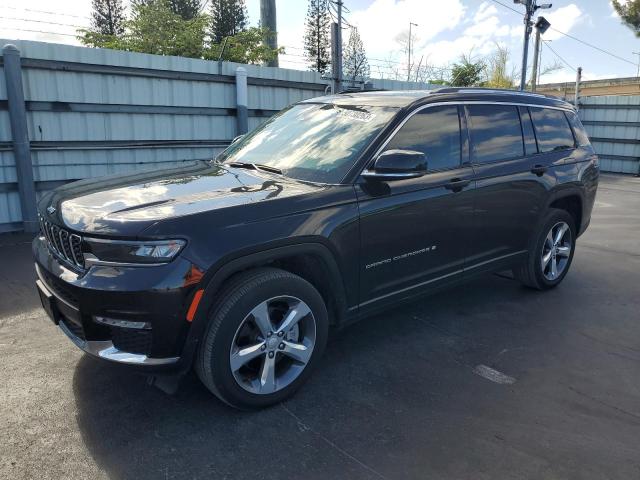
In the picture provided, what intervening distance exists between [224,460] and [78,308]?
1.07m

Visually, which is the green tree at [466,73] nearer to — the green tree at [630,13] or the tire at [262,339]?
the green tree at [630,13]

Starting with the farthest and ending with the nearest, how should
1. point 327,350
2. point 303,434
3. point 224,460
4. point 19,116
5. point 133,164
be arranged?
point 133,164
point 19,116
point 327,350
point 303,434
point 224,460

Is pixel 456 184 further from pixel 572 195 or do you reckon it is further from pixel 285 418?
pixel 285 418

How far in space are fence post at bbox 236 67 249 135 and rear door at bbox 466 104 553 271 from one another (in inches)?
226

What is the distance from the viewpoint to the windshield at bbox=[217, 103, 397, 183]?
11.1ft

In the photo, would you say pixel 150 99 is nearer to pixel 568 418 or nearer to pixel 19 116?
pixel 19 116

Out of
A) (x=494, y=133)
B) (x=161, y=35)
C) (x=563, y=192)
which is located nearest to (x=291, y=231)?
(x=494, y=133)

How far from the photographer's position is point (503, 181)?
13.9 ft

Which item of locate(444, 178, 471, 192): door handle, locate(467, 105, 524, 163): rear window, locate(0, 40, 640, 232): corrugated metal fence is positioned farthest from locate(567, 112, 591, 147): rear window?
locate(0, 40, 640, 232): corrugated metal fence

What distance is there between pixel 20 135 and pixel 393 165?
591 cm

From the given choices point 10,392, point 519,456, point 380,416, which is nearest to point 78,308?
point 10,392

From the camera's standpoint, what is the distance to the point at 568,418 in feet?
9.70

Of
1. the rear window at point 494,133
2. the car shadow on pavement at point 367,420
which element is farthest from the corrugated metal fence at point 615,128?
the car shadow on pavement at point 367,420

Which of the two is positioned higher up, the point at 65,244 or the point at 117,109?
the point at 117,109
